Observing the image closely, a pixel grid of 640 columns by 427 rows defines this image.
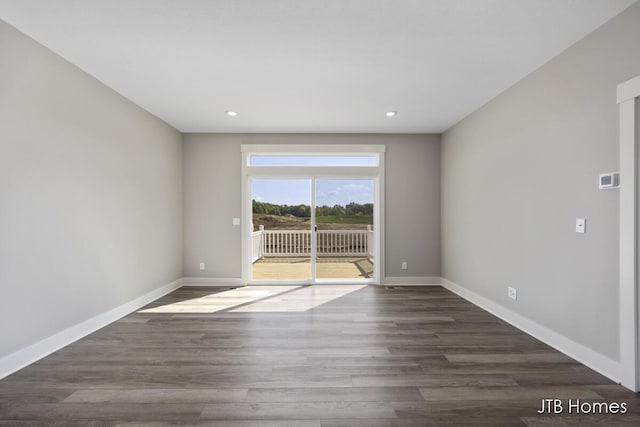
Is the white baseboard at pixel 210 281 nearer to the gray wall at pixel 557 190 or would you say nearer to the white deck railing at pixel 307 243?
the white deck railing at pixel 307 243

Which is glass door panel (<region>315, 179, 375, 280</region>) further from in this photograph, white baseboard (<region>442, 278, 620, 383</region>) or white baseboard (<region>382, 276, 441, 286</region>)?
white baseboard (<region>442, 278, 620, 383</region>)

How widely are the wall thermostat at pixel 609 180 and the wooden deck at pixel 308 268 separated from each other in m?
3.69

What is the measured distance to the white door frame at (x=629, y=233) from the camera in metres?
2.10

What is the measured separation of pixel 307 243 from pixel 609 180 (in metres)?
4.19

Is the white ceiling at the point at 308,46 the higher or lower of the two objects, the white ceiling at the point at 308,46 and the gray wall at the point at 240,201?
the higher

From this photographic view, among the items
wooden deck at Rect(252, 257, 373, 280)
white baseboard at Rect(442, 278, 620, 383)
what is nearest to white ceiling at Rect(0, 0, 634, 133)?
white baseboard at Rect(442, 278, 620, 383)

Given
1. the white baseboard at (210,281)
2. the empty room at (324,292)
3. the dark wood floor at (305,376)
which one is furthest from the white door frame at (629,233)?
the white baseboard at (210,281)

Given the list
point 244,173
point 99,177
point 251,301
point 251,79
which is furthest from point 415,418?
point 244,173

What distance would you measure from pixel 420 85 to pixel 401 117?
1.06 meters

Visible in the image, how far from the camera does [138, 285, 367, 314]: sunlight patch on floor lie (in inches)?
156

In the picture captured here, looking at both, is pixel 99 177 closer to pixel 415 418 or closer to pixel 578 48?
pixel 415 418
